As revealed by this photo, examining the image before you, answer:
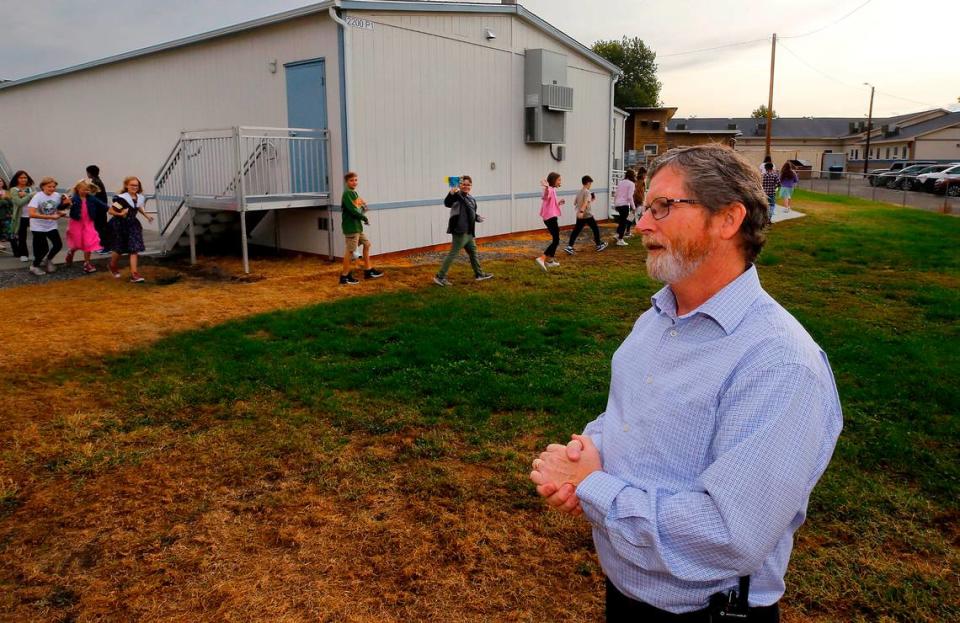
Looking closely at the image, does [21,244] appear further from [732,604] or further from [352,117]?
[732,604]

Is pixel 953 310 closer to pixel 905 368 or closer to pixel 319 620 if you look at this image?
pixel 905 368

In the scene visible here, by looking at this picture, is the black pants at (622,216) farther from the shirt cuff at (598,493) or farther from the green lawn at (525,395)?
the shirt cuff at (598,493)

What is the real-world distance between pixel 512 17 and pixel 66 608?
50.0 feet

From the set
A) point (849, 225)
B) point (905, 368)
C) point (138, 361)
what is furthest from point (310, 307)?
point (849, 225)

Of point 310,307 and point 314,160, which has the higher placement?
point 314,160

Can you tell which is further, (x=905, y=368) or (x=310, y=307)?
(x=310, y=307)

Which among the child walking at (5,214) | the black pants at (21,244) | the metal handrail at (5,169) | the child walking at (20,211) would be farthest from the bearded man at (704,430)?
the metal handrail at (5,169)

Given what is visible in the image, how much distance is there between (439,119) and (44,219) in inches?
294

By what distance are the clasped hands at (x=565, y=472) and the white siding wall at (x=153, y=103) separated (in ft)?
37.5

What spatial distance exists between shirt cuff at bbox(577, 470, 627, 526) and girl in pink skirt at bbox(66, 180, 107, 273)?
39.0 ft

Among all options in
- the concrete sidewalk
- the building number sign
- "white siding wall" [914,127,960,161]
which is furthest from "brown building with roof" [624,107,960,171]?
the building number sign

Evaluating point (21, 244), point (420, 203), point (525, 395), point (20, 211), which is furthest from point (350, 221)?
point (21, 244)

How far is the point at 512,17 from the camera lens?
15789 mm

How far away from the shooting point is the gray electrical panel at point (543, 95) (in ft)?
53.5
